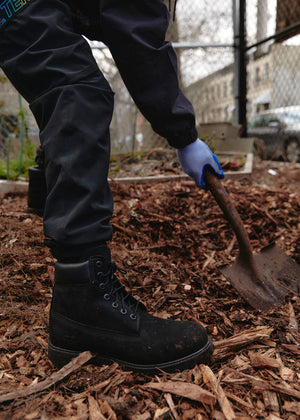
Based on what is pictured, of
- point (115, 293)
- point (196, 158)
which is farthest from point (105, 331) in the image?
point (196, 158)

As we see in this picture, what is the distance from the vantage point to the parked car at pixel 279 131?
22.5ft

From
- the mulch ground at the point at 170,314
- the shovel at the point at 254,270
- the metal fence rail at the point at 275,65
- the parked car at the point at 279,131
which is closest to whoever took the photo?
the mulch ground at the point at 170,314

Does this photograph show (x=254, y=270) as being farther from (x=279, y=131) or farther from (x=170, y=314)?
(x=279, y=131)

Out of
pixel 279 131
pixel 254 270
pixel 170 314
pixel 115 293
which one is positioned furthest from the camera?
pixel 279 131

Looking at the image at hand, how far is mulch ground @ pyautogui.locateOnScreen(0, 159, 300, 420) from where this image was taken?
1066 mm

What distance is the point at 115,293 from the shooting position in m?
1.25

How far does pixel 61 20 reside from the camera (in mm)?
1179

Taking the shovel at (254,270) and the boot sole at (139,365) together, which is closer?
the boot sole at (139,365)

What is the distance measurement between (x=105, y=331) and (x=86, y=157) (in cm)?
60

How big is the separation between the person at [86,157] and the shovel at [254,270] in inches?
22.5

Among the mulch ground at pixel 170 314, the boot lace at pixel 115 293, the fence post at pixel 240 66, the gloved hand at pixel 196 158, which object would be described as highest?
the fence post at pixel 240 66

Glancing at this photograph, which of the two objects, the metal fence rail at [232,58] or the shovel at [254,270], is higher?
the metal fence rail at [232,58]

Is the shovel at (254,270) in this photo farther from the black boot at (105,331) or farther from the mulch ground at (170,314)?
the black boot at (105,331)

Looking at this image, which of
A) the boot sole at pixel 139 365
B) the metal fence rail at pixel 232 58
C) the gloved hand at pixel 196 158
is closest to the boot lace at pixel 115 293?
the boot sole at pixel 139 365
